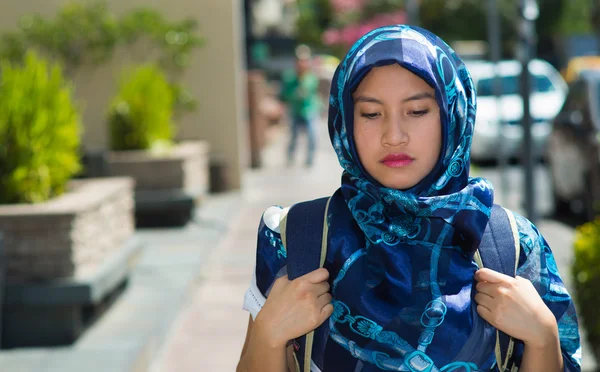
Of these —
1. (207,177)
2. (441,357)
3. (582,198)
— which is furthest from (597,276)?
Result: (207,177)

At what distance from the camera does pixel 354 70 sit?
2.00m

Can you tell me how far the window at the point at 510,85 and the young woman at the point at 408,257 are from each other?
15393 millimetres

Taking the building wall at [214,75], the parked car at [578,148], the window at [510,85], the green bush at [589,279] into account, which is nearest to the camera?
the green bush at [589,279]

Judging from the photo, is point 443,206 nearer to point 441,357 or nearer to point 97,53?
point 441,357

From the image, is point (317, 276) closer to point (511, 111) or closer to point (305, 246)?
point (305, 246)

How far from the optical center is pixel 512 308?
1944mm

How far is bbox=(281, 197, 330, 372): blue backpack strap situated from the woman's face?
172mm

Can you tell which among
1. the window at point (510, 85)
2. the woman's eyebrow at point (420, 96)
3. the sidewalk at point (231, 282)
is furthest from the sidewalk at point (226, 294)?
the window at point (510, 85)

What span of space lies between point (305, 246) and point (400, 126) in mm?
333

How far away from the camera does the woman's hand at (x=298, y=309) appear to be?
1.97 m

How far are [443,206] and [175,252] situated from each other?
6528mm

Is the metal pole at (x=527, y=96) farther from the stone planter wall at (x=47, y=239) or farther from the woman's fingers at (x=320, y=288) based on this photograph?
the woman's fingers at (x=320, y=288)

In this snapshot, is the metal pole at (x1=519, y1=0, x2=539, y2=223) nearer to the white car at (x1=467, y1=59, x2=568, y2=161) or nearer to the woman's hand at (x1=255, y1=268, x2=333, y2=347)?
the woman's hand at (x1=255, y1=268, x2=333, y2=347)

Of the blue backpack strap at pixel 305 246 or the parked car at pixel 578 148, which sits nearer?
the blue backpack strap at pixel 305 246
